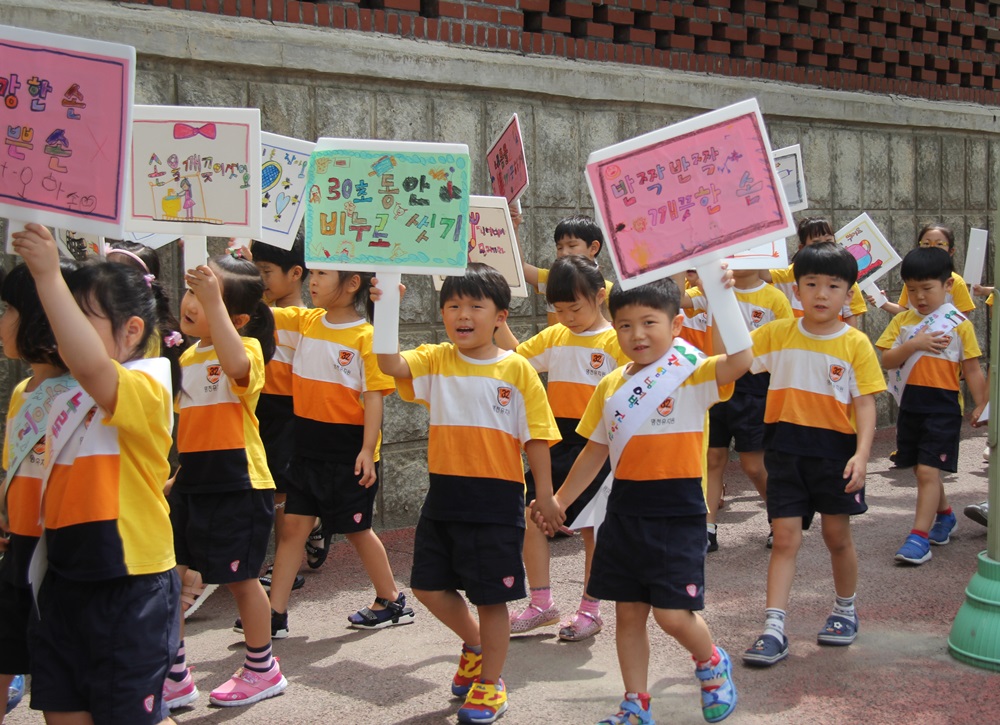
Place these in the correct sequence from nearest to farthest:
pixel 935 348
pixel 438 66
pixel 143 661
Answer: pixel 143 661 → pixel 935 348 → pixel 438 66

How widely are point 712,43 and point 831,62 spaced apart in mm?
1678

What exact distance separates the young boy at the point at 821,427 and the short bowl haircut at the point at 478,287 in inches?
53.7

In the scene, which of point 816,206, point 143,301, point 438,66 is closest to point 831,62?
point 816,206

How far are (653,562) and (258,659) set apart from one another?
1546mm

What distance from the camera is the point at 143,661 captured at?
3092 mm

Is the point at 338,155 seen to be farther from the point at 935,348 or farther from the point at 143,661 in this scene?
the point at 935,348

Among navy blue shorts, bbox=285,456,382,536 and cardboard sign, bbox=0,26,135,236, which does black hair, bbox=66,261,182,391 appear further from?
navy blue shorts, bbox=285,456,382,536

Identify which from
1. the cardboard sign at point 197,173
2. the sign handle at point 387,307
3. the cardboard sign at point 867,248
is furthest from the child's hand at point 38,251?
the cardboard sign at point 867,248

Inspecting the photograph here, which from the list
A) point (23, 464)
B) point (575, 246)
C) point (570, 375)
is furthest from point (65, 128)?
point (575, 246)

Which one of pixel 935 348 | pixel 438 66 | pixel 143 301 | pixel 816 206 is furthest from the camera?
pixel 816 206

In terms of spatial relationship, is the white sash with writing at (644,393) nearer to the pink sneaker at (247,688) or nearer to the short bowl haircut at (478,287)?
the short bowl haircut at (478,287)

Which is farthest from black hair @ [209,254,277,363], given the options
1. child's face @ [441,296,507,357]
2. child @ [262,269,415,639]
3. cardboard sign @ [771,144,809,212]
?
cardboard sign @ [771,144,809,212]

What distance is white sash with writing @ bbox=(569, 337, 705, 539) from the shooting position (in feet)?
13.2

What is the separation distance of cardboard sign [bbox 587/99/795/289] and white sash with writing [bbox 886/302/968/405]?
296cm
